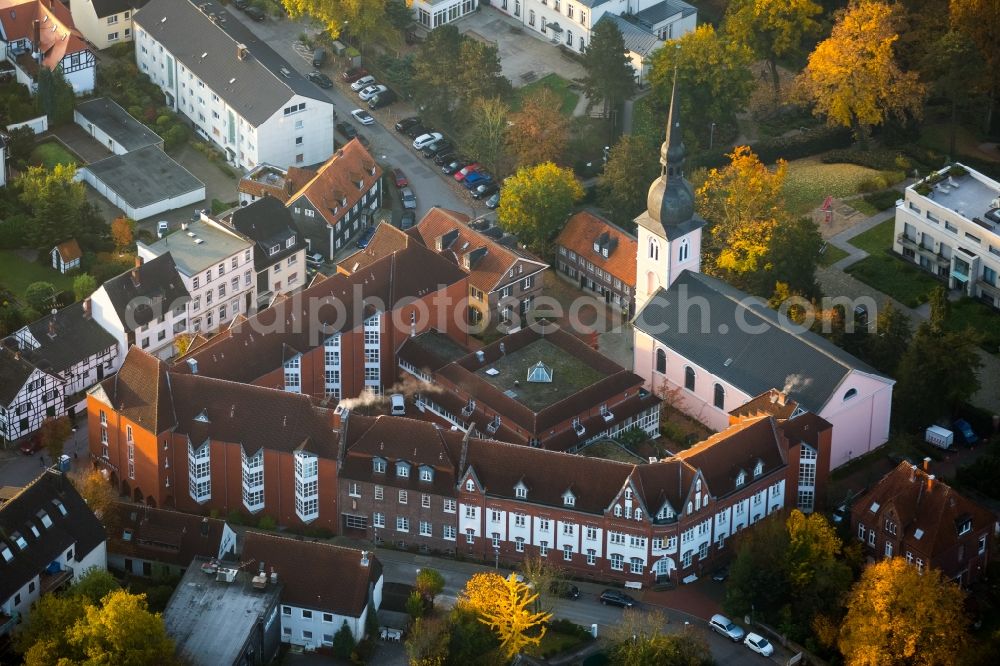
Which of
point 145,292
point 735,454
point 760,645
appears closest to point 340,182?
point 145,292

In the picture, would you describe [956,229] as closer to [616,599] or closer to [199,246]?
[616,599]

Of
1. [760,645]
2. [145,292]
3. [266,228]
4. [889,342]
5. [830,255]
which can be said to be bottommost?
[760,645]

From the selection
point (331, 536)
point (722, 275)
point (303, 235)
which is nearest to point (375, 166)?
point (303, 235)

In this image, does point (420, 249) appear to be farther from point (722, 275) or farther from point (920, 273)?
point (920, 273)

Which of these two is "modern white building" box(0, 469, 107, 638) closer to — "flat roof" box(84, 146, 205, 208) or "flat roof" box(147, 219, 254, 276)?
"flat roof" box(147, 219, 254, 276)

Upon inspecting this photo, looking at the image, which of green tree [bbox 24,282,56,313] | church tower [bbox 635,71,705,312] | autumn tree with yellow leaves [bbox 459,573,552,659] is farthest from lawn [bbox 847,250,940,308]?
green tree [bbox 24,282,56,313]

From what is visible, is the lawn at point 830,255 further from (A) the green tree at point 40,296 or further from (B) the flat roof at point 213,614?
(A) the green tree at point 40,296
